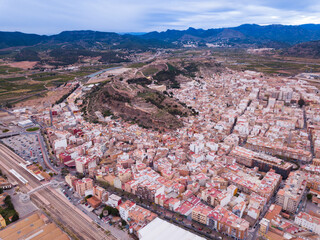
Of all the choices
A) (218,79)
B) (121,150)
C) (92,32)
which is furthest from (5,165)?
(92,32)

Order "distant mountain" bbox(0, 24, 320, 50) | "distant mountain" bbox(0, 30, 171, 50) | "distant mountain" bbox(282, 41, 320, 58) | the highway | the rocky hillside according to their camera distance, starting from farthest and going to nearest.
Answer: "distant mountain" bbox(0, 24, 320, 50) → "distant mountain" bbox(0, 30, 171, 50) → "distant mountain" bbox(282, 41, 320, 58) → the rocky hillside → the highway

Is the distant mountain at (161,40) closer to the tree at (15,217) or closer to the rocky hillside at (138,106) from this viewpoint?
the rocky hillside at (138,106)

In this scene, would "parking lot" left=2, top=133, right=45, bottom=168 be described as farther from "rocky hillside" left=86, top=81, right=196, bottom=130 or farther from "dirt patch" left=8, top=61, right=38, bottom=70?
"dirt patch" left=8, top=61, right=38, bottom=70

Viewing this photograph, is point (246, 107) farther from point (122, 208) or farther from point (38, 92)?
point (38, 92)

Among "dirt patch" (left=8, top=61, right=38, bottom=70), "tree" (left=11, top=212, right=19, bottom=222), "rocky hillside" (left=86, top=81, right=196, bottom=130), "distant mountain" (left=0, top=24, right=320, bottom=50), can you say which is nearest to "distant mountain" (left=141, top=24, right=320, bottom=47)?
"distant mountain" (left=0, top=24, right=320, bottom=50)

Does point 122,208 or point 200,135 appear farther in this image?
point 200,135

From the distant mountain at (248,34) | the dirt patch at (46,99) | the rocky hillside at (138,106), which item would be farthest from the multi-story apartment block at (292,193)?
the distant mountain at (248,34)
